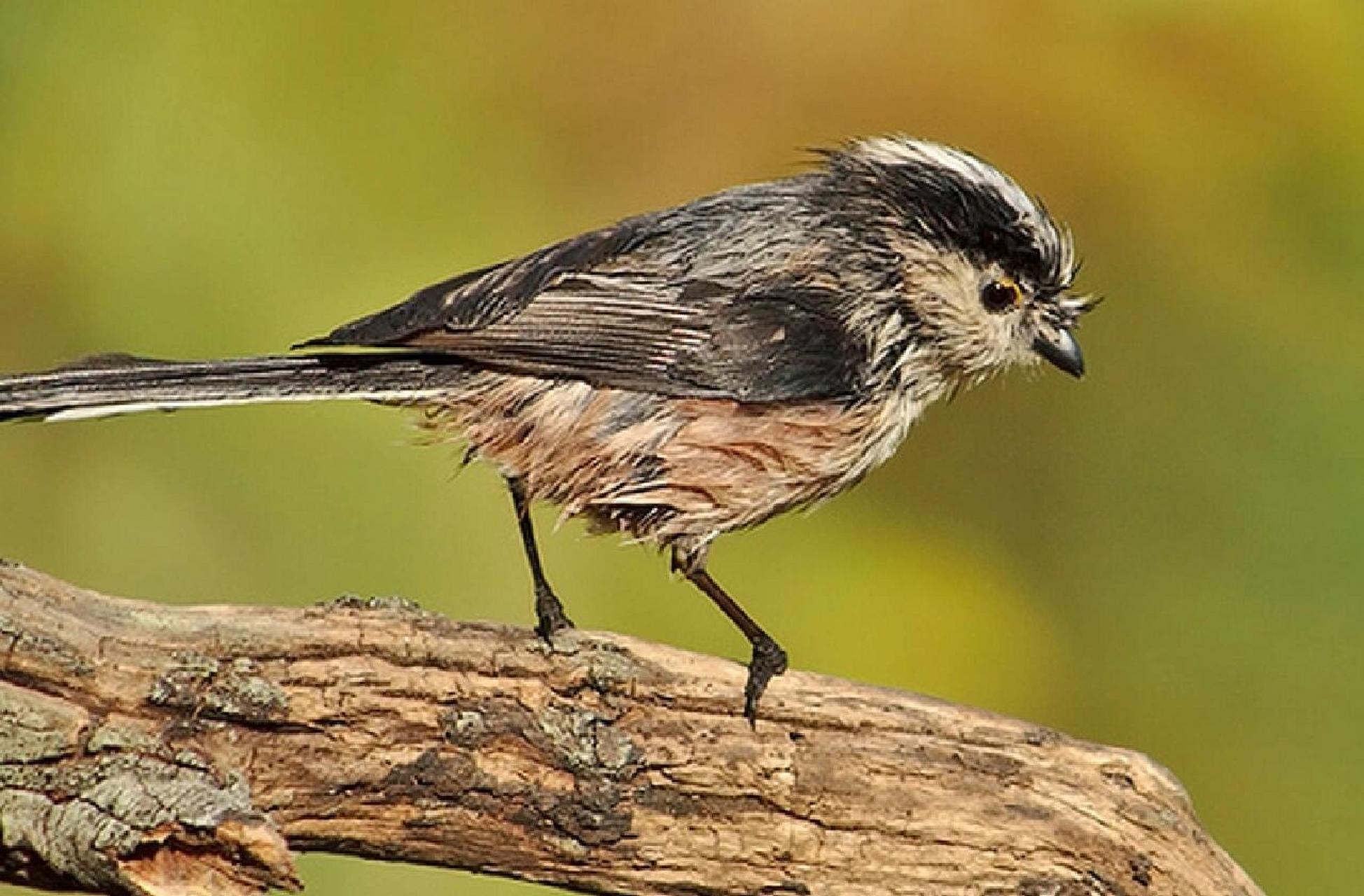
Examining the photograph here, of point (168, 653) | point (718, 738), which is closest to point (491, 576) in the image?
point (718, 738)

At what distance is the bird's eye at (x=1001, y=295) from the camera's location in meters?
2.86

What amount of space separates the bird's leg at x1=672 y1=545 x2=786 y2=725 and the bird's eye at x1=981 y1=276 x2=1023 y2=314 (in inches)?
22.2

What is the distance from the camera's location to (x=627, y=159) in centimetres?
361

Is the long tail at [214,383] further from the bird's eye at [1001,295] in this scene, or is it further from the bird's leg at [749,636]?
the bird's eye at [1001,295]

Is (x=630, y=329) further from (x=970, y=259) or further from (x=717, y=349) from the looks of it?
(x=970, y=259)

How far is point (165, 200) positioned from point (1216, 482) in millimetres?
1993

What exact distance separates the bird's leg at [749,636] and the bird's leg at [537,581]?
0.63 feet

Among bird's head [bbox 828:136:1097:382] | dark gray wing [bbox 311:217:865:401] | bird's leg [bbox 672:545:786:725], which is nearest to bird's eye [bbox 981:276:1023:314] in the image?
bird's head [bbox 828:136:1097:382]

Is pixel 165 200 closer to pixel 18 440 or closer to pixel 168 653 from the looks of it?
pixel 18 440

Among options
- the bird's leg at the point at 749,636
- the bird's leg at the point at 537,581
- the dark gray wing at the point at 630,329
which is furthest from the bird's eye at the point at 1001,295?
the bird's leg at the point at 537,581

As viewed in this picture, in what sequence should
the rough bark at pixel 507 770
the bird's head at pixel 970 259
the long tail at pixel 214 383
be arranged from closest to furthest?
the rough bark at pixel 507 770, the long tail at pixel 214 383, the bird's head at pixel 970 259

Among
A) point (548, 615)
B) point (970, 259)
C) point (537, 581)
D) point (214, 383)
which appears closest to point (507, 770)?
point (548, 615)

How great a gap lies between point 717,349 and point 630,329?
Answer: 12cm

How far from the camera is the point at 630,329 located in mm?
2668
